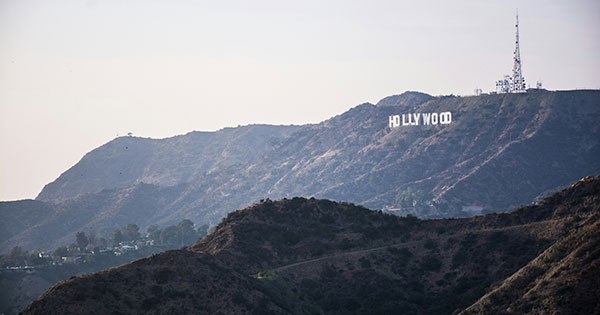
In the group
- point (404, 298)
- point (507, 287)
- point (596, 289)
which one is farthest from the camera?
point (404, 298)

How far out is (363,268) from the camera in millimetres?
109125

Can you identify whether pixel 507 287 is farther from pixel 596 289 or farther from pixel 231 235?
pixel 231 235

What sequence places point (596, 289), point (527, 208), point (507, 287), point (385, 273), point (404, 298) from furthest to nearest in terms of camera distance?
point (527, 208), point (385, 273), point (404, 298), point (507, 287), point (596, 289)

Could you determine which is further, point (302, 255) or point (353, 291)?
point (302, 255)

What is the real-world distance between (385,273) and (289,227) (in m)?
25.8

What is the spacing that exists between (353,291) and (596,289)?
127ft

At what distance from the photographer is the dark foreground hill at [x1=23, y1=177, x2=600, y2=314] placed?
7969cm

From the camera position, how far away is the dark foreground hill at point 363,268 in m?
79.7

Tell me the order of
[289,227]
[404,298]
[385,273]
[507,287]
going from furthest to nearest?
1. [289,227]
2. [385,273]
3. [404,298]
4. [507,287]

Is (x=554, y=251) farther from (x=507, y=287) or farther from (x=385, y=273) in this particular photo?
(x=385, y=273)

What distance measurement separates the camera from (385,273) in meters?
108

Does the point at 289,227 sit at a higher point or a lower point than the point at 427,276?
higher

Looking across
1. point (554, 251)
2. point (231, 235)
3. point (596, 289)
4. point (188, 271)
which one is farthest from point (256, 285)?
point (596, 289)

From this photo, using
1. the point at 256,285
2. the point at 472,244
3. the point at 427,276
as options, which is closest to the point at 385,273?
the point at 427,276
